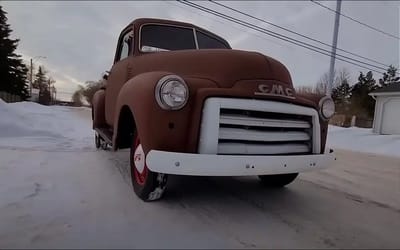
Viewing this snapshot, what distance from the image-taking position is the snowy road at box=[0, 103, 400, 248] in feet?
7.74

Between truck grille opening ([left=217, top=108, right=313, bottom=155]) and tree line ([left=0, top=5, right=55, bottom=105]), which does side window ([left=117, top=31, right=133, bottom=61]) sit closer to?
truck grille opening ([left=217, top=108, right=313, bottom=155])

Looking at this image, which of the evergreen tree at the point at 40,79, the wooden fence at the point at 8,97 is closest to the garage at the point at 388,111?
the wooden fence at the point at 8,97

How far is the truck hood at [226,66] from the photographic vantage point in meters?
3.08

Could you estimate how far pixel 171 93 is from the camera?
268cm

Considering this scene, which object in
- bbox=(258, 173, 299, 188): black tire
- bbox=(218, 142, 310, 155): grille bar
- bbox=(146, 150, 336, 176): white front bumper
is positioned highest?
bbox=(218, 142, 310, 155): grille bar

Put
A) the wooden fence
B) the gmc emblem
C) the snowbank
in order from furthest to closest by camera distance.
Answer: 1. the wooden fence
2. the snowbank
3. the gmc emblem

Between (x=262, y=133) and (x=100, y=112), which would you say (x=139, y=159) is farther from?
(x=100, y=112)

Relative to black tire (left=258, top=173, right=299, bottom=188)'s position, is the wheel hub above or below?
above

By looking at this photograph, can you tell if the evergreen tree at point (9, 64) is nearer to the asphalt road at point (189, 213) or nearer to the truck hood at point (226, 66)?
the asphalt road at point (189, 213)

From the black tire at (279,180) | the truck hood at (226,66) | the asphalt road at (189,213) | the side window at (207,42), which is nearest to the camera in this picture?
the asphalt road at (189,213)

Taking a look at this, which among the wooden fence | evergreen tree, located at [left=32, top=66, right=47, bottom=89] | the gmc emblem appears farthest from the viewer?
evergreen tree, located at [left=32, top=66, right=47, bottom=89]

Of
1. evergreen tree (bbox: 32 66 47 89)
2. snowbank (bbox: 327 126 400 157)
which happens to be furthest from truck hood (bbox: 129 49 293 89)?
evergreen tree (bbox: 32 66 47 89)

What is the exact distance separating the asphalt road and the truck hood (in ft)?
4.01

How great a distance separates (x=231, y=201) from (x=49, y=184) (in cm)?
209
